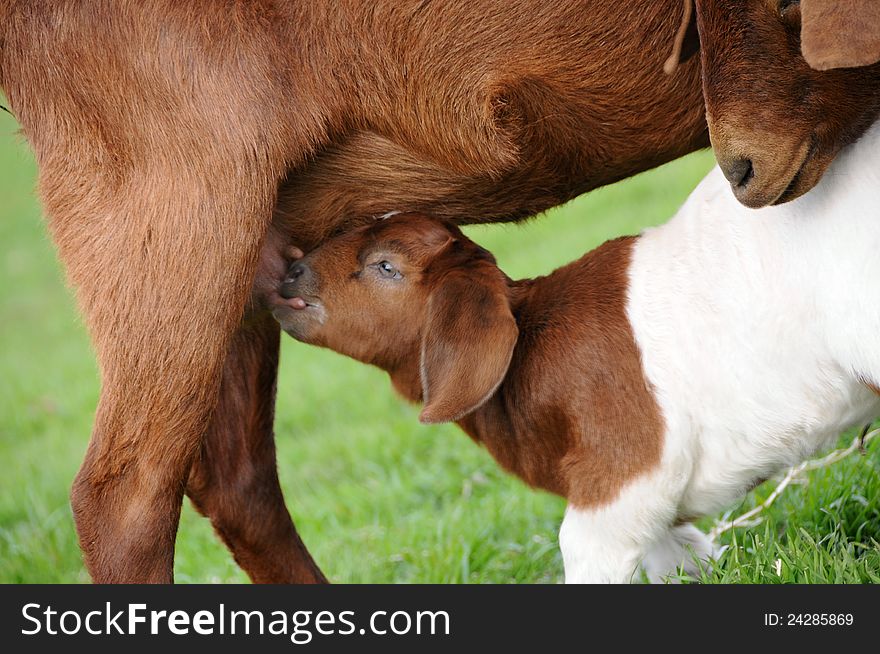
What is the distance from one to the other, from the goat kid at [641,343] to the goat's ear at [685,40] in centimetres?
43

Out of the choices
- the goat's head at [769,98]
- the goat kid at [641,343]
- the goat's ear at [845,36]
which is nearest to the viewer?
the goat's ear at [845,36]

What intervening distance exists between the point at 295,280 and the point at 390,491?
6.83ft

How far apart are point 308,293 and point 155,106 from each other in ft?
2.25

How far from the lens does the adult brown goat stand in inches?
122

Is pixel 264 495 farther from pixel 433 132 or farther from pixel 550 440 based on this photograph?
pixel 433 132

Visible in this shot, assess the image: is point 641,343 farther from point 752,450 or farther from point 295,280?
point 295,280

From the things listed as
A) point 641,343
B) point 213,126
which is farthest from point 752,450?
point 213,126

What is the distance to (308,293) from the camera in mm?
3473

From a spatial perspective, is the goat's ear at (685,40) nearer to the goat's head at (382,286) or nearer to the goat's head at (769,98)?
the goat's head at (769,98)

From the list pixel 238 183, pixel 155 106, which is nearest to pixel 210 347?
pixel 238 183

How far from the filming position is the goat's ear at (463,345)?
3.17m

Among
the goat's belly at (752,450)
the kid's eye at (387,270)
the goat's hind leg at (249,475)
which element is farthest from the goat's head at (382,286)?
the goat's belly at (752,450)

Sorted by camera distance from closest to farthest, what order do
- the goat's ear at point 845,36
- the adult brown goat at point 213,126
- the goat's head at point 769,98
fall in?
1. the goat's ear at point 845,36
2. the goat's head at point 769,98
3. the adult brown goat at point 213,126

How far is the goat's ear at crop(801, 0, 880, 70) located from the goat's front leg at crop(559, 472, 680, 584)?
117 centimetres
